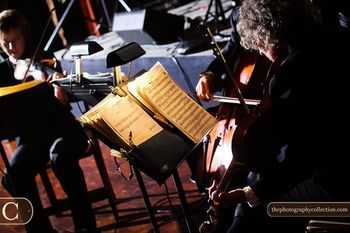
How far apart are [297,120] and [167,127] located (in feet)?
1.74

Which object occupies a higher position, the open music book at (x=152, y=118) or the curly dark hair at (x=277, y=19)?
the curly dark hair at (x=277, y=19)

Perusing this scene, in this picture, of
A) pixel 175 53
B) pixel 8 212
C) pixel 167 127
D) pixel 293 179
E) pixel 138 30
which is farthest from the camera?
pixel 138 30

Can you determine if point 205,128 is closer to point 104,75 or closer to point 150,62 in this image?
point 104,75

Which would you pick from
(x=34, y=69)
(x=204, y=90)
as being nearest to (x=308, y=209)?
(x=204, y=90)

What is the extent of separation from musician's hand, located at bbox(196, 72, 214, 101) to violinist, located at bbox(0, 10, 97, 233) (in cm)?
85

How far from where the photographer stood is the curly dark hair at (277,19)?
154cm

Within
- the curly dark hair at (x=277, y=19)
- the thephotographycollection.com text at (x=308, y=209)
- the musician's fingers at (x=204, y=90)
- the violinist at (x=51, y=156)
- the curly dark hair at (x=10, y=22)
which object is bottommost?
the violinist at (x=51, y=156)

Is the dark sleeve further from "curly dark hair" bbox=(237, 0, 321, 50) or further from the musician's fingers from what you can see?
"curly dark hair" bbox=(237, 0, 321, 50)

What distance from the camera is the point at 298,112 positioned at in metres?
1.47

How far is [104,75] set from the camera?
81.3 inches

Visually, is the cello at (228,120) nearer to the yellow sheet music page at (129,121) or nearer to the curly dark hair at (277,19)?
the curly dark hair at (277,19)

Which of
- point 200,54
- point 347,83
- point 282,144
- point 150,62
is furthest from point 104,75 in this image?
point 150,62

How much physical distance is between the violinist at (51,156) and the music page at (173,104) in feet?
3.18

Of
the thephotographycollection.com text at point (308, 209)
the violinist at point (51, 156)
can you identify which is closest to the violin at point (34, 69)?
the violinist at point (51, 156)
